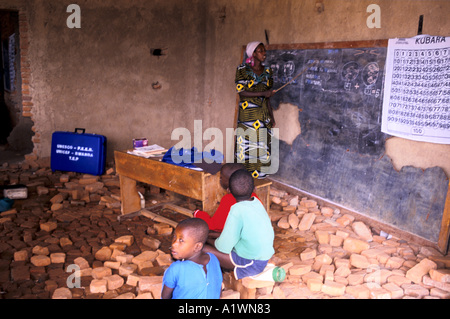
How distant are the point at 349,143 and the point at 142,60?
13.6 feet

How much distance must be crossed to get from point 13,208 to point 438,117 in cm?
498

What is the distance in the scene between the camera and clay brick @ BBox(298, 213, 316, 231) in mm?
4652

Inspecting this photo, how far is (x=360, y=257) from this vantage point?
3.88m

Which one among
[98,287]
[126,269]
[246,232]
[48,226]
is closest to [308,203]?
[246,232]

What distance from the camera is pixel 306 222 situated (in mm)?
4680

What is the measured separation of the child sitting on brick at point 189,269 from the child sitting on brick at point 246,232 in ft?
1.50

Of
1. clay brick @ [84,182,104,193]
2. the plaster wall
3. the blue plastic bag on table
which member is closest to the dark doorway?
the plaster wall

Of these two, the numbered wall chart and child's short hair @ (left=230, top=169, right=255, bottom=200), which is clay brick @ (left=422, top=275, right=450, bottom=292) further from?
child's short hair @ (left=230, top=169, right=255, bottom=200)

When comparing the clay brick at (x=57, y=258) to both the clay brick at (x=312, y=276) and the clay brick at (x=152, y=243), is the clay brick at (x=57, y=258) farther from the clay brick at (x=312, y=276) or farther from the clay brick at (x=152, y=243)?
the clay brick at (x=312, y=276)

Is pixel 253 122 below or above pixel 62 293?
above

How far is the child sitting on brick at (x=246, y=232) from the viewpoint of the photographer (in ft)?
9.71

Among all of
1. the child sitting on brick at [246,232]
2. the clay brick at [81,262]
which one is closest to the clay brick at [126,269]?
the clay brick at [81,262]

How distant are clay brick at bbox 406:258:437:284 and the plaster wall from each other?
3056mm

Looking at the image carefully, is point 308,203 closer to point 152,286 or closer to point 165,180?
point 165,180
